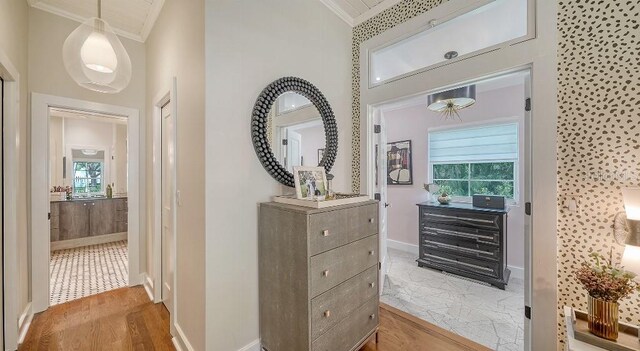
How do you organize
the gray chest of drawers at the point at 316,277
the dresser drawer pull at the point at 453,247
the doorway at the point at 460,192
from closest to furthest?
the gray chest of drawers at the point at 316,277
the doorway at the point at 460,192
the dresser drawer pull at the point at 453,247

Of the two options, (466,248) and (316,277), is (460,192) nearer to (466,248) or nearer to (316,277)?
(466,248)

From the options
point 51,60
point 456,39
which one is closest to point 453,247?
point 456,39

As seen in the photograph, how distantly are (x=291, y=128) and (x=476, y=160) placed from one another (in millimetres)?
3208

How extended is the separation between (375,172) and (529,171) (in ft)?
4.31

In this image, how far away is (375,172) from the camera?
2.73 metres

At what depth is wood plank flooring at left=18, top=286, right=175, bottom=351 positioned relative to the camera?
2010 millimetres

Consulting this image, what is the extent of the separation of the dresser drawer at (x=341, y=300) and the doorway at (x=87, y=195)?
128 inches

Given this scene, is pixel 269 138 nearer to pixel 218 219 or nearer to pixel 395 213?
pixel 218 219

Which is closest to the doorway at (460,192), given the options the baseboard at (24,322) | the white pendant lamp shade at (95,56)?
the white pendant lamp shade at (95,56)

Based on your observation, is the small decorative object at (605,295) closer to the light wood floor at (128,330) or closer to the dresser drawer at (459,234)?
the light wood floor at (128,330)

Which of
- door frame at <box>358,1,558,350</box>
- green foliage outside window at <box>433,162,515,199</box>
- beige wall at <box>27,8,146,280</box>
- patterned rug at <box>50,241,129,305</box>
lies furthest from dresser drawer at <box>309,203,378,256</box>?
patterned rug at <box>50,241,129,305</box>

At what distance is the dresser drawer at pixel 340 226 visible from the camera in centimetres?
152

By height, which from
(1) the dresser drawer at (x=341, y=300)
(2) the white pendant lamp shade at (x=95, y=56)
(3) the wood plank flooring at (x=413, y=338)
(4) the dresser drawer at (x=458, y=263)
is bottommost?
(3) the wood plank flooring at (x=413, y=338)

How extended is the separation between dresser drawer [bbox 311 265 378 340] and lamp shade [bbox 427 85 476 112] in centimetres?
204
